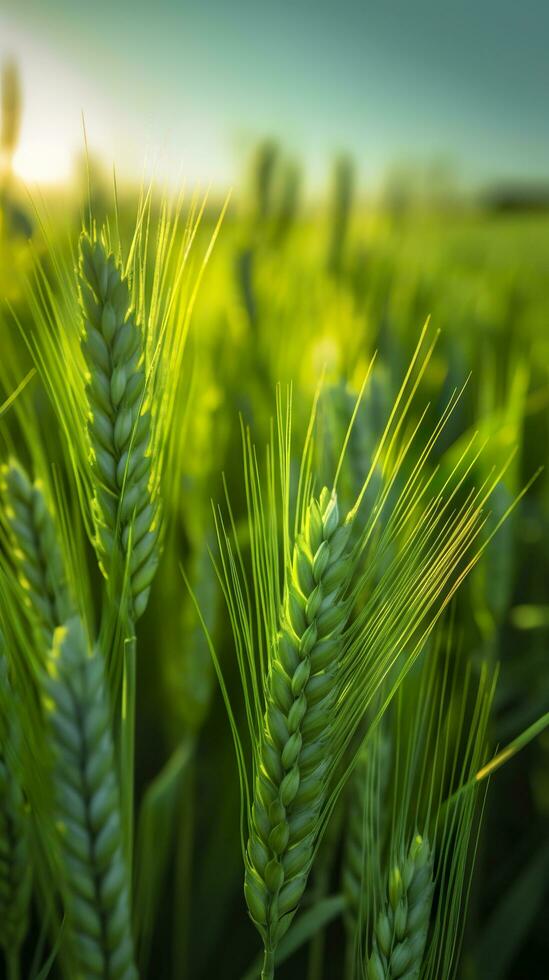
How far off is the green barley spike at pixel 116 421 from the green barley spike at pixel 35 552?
21 mm

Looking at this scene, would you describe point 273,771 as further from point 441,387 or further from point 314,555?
point 441,387

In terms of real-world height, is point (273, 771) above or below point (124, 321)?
below

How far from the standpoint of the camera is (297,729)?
1.01ft

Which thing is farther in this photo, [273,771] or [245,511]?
[245,511]

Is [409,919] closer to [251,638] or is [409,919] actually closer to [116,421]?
[251,638]

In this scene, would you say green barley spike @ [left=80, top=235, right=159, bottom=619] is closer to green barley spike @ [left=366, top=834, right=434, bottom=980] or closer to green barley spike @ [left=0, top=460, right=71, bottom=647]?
green barley spike @ [left=0, top=460, right=71, bottom=647]

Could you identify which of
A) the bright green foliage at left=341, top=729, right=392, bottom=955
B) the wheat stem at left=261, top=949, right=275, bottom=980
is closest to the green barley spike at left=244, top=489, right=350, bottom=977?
the wheat stem at left=261, top=949, right=275, bottom=980

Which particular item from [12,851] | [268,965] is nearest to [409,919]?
[268,965]

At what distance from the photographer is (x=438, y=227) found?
2.28 metres

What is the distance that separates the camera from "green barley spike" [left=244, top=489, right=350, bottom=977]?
30 cm

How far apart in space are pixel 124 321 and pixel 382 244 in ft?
5.50

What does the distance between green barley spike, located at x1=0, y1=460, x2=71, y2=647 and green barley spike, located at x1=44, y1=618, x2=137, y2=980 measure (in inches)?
2.9

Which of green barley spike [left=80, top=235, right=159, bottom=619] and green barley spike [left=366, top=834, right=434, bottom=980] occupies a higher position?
green barley spike [left=80, top=235, right=159, bottom=619]

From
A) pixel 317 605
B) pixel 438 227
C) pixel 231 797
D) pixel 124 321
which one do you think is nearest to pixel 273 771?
pixel 317 605
